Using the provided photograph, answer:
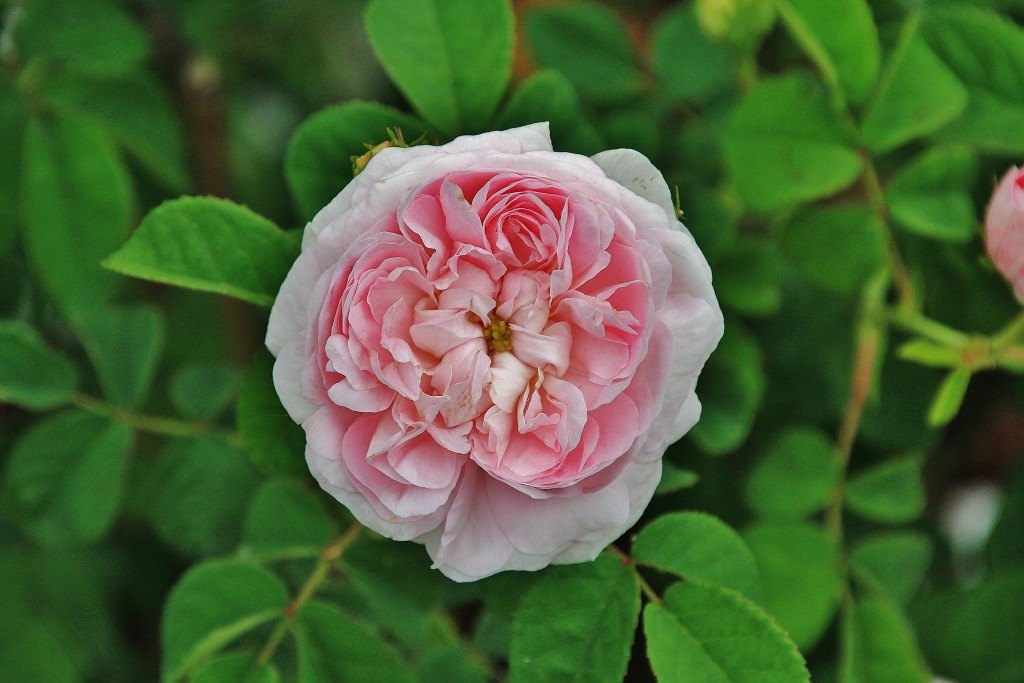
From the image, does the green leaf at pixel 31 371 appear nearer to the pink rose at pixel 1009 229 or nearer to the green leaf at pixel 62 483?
the green leaf at pixel 62 483

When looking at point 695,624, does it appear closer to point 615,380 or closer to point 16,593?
point 615,380

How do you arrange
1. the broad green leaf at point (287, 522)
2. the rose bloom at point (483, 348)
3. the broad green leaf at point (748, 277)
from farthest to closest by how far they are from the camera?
1. the broad green leaf at point (748, 277)
2. the broad green leaf at point (287, 522)
3. the rose bloom at point (483, 348)

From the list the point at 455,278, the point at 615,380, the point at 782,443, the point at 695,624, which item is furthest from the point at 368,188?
the point at 782,443

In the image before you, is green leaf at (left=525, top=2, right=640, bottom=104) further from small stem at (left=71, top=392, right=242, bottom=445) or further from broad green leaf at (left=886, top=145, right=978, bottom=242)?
small stem at (left=71, top=392, right=242, bottom=445)

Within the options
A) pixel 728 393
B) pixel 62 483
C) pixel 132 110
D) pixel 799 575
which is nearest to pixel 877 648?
pixel 799 575

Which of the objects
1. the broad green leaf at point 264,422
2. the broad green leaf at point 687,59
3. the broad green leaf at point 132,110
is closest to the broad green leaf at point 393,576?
the broad green leaf at point 264,422

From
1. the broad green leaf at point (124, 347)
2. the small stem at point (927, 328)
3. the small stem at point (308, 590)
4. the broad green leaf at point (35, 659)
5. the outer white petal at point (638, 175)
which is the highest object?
the outer white petal at point (638, 175)

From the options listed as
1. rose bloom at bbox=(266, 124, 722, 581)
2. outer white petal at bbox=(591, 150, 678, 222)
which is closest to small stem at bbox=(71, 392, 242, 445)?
rose bloom at bbox=(266, 124, 722, 581)

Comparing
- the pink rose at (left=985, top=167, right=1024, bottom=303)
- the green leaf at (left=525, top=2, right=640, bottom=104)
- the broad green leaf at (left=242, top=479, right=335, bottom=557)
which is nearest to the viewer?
the pink rose at (left=985, top=167, right=1024, bottom=303)
